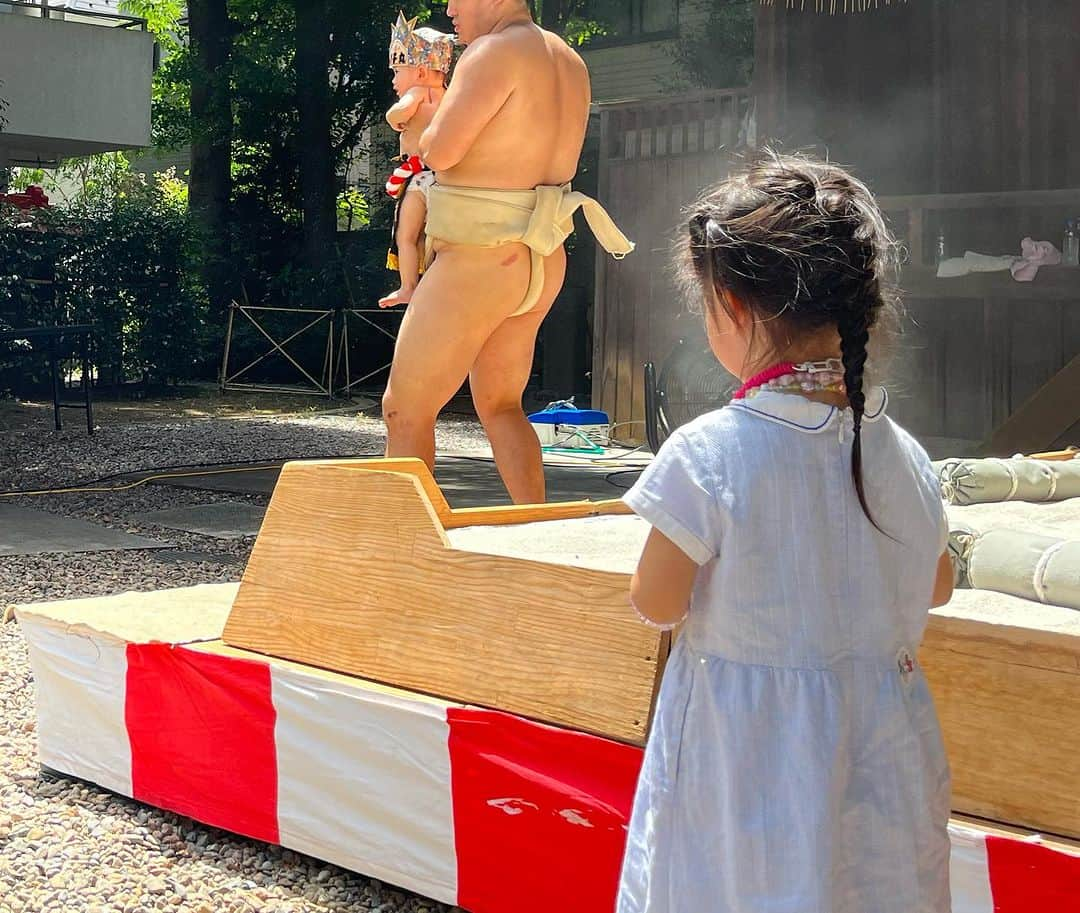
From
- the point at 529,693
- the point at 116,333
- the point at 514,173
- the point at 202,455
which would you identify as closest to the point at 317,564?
the point at 529,693

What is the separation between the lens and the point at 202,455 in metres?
9.30

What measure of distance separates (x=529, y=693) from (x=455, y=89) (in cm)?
166

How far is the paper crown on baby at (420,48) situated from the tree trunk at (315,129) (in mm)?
13063

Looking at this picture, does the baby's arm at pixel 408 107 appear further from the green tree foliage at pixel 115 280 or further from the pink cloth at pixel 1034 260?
the green tree foliage at pixel 115 280

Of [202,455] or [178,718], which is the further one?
[202,455]

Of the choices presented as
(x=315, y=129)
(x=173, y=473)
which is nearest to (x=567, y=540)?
(x=173, y=473)

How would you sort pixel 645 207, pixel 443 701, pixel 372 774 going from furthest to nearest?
1. pixel 645 207
2. pixel 372 774
3. pixel 443 701

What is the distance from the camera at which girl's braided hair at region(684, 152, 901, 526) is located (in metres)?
1.54

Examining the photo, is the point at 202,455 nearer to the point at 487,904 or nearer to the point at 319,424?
the point at 319,424

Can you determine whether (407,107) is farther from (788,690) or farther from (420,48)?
(788,690)

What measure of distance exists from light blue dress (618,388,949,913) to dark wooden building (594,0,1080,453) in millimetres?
6847

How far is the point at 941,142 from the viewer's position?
930 cm

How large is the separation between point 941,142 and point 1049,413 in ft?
11.0

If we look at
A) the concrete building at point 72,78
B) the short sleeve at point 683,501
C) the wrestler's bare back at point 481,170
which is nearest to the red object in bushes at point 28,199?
the concrete building at point 72,78
